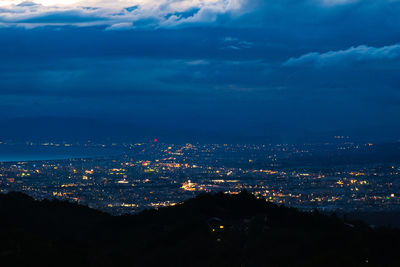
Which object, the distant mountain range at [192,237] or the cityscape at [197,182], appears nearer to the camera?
the distant mountain range at [192,237]

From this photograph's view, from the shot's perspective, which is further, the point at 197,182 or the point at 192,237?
the point at 197,182

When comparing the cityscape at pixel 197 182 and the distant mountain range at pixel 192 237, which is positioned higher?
the distant mountain range at pixel 192 237

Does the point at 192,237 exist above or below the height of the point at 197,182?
above

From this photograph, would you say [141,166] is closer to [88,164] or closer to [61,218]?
[88,164]
